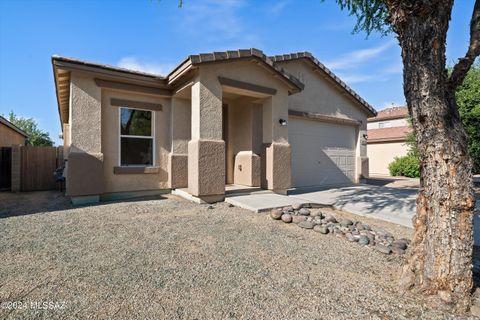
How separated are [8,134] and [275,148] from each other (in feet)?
58.3

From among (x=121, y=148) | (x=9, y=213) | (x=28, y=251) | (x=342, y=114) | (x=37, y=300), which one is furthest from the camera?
(x=342, y=114)

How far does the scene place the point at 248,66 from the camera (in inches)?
316

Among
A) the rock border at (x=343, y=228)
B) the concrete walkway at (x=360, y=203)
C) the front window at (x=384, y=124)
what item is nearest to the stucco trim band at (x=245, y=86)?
the concrete walkway at (x=360, y=203)

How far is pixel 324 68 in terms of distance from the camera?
38.1 ft

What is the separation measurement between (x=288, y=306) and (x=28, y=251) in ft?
12.9

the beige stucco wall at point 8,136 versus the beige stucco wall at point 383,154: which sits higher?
the beige stucco wall at point 8,136

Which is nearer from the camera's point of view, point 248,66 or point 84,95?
point 84,95

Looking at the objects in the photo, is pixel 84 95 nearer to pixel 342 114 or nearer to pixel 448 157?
pixel 448 157

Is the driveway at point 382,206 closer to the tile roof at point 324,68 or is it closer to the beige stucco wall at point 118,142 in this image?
the beige stucco wall at point 118,142

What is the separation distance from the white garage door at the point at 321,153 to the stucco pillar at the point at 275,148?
1.81 m

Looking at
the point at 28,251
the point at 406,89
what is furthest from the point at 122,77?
the point at 406,89

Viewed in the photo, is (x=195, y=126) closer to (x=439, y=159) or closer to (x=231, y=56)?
(x=231, y=56)

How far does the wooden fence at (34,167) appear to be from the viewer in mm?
10086

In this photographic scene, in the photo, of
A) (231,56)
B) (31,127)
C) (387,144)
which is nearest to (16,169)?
(231,56)
